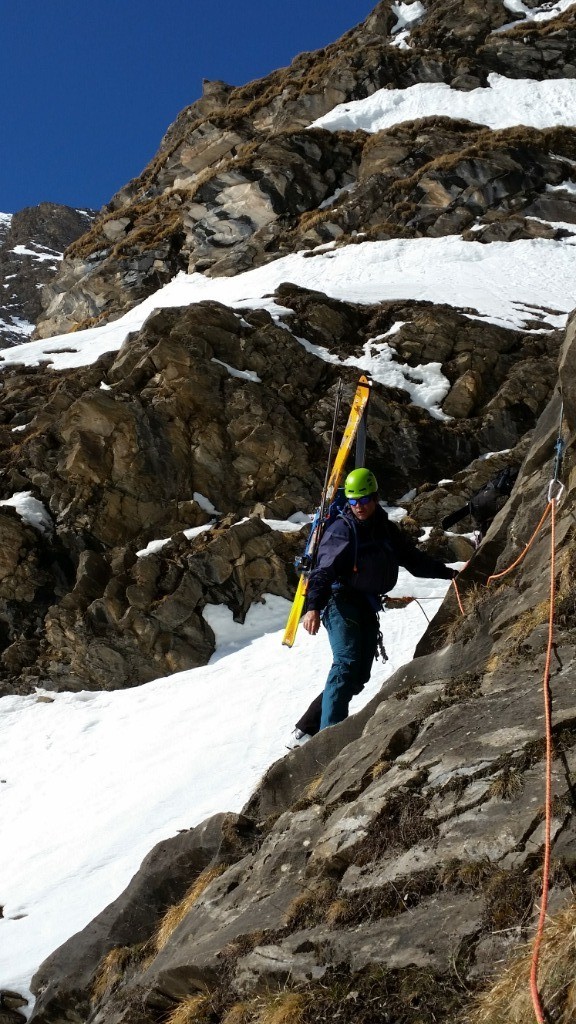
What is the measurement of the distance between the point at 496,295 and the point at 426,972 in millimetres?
26731

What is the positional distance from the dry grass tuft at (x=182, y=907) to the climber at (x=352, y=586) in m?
1.50

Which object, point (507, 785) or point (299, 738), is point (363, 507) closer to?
point (299, 738)

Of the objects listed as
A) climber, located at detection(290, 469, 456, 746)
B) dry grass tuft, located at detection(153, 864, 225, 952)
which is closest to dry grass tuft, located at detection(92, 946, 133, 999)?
dry grass tuft, located at detection(153, 864, 225, 952)

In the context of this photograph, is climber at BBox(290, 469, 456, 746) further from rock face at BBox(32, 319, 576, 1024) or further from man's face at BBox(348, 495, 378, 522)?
rock face at BBox(32, 319, 576, 1024)

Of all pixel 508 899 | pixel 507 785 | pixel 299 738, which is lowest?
pixel 299 738

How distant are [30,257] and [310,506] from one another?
121039 millimetres

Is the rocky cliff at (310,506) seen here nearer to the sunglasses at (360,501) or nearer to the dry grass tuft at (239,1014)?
the dry grass tuft at (239,1014)

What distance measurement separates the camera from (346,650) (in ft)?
20.5

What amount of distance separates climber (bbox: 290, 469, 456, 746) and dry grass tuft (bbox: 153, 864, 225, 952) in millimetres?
1501

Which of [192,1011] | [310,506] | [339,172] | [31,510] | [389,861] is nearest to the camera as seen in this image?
[389,861]

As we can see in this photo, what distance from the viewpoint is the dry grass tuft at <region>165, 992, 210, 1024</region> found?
387 centimetres

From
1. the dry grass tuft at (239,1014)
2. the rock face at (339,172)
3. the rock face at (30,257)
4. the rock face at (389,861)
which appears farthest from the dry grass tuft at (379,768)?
the rock face at (30,257)

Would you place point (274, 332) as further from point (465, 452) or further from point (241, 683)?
point (241, 683)

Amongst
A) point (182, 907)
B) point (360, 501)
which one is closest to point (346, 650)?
point (360, 501)
